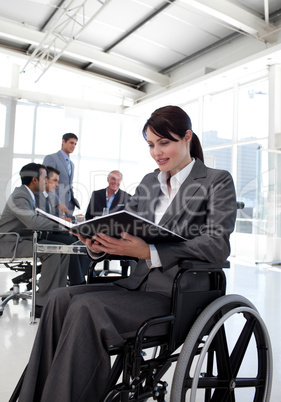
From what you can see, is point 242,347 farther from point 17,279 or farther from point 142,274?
point 17,279

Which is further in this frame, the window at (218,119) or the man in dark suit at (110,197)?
the window at (218,119)

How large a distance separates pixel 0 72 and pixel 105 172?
367cm

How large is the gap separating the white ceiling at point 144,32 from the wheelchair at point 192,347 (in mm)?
5666

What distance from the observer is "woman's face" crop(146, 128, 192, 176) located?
150cm

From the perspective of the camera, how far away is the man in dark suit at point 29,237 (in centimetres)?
319

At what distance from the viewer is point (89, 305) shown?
3.80 ft

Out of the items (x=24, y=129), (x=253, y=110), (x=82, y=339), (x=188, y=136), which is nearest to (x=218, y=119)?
(x=253, y=110)

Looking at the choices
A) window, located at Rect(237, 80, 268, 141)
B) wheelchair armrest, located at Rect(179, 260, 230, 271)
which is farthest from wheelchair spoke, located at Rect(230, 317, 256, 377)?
window, located at Rect(237, 80, 268, 141)

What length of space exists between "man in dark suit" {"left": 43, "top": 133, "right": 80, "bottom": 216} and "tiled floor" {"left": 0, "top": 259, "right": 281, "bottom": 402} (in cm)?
133

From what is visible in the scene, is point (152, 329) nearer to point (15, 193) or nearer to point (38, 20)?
point (15, 193)

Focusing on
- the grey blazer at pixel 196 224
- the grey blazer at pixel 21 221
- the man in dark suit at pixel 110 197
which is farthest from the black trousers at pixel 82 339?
the man in dark suit at pixel 110 197

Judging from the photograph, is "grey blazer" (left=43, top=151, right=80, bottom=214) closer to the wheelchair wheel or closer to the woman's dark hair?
the woman's dark hair

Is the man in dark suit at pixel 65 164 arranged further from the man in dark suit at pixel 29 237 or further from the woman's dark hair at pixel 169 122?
the woman's dark hair at pixel 169 122

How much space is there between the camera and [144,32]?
7773 millimetres
